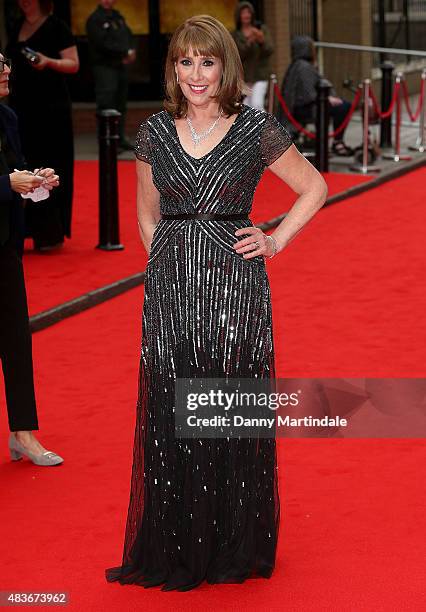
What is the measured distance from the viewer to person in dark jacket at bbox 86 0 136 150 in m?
17.8

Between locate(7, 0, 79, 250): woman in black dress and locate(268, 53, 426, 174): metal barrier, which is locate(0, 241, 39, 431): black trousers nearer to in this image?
locate(7, 0, 79, 250): woman in black dress

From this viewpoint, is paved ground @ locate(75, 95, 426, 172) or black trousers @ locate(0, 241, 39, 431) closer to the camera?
black trousers @ locate(0, 241, 39, 431)

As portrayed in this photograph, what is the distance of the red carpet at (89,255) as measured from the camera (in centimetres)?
1071

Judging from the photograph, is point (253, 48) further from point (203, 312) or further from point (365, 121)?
point (203, 312)

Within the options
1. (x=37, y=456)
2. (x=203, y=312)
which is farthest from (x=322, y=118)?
(x=203, y=312)

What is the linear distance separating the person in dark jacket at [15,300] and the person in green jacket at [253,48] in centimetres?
1134

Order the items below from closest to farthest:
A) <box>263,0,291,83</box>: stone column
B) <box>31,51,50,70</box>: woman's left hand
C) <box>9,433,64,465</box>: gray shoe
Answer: <box>9,433,64,465</box>: gray shoe
<box>31,51,50,70</box>: woman's left hand
<box>263,0,291,83</box>: stone column

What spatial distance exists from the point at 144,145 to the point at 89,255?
6644 millimetres

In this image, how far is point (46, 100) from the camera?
12141 millimetres

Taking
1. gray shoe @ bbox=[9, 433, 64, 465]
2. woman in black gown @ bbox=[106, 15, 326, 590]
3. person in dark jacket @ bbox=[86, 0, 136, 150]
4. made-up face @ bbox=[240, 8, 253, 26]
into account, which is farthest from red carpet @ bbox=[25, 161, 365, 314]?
woman in black gown @ bbox=[106, 15, 326, 590]

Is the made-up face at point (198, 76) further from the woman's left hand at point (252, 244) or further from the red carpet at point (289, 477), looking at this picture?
the red carpet at point (289, 477)

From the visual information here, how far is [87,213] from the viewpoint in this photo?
1405 cm

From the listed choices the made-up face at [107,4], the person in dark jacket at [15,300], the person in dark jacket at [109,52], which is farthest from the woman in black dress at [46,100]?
the person in dark jacket at [109,52]

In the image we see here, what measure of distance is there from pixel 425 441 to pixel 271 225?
6.48m
